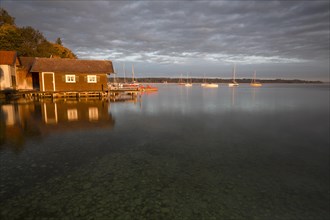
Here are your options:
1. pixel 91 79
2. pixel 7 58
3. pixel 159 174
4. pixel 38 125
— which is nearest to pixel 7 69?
pixel 7 58

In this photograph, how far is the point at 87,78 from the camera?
3644 centimetres

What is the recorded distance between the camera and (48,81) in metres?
34.4

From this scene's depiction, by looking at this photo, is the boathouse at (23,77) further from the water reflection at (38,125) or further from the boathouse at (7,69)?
the water reflection at (38,125)

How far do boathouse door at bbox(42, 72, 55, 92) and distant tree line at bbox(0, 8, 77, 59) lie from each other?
10303mm

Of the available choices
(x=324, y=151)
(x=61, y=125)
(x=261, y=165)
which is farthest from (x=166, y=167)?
(x=61, y=125)

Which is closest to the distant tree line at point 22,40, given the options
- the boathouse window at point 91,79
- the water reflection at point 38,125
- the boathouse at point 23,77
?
the boathouse at point 23,77

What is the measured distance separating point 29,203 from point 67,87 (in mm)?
31708

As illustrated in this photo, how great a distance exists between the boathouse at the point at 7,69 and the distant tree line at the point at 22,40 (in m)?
8.79

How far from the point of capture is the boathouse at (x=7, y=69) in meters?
32.7

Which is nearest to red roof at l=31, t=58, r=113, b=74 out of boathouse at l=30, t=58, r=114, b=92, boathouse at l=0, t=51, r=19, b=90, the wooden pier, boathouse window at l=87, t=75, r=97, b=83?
boathouse at l=30, t=58, r=114, b=92

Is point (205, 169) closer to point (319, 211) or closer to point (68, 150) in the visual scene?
point (319, 211)

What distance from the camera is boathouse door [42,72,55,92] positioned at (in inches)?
1340

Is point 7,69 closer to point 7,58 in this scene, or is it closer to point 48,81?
point 7,58

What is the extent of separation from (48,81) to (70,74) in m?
3.43
